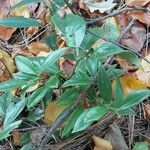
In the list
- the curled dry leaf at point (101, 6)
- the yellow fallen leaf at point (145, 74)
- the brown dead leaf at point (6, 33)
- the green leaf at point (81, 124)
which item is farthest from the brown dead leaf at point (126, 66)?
the brown dead leaf at point (6, 33)

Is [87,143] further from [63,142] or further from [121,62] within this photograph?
[121,62]

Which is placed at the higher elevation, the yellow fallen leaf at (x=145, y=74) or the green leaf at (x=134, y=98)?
the green leaf at (x=134, y=98)

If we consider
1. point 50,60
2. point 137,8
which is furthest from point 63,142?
point 137,8

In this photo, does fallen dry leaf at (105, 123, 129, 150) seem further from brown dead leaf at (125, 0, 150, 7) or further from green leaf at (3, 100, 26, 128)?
brown dead leaf at (125, 0, 150, 7)

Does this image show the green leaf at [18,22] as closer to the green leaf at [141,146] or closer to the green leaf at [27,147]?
the green leaf at [27,147]

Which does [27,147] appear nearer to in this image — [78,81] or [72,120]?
[72,120]

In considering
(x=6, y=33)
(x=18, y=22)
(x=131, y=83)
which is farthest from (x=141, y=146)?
(x=6, y=33)

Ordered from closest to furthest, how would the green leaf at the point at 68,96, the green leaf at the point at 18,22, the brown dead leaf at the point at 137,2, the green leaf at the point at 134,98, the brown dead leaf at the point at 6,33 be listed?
1. the green leaf at the point at 134,98
2. the green leaf at the point at 68,96
3. the green leaf at the point at 18,22
4. the brown dead leaf at the point at 137,2
5. the brown dead leaf at the point at 6,33
